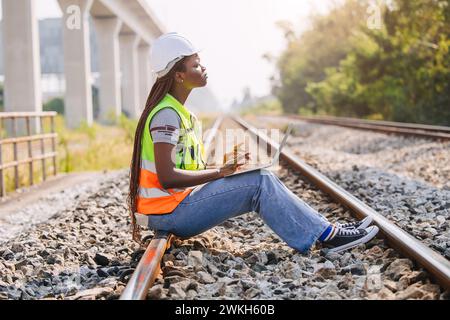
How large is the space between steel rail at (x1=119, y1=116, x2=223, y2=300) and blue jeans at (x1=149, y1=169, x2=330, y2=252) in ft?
0.46

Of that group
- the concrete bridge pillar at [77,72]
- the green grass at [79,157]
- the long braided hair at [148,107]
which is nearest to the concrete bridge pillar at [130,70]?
the concrete bridge pillar at [77,72]

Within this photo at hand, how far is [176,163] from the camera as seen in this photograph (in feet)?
11.9

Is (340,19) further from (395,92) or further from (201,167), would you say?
(201,167)

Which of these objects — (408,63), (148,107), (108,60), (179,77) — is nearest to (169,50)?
(179,77)

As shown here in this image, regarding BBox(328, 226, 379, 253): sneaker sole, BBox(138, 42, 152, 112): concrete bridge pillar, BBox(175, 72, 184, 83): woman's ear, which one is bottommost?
BBox(328, 226, 379, 253): sneaker sole

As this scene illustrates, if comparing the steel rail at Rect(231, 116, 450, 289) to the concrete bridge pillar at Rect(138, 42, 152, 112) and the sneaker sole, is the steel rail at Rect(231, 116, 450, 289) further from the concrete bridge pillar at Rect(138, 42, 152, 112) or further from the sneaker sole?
the concrete bridge pillar at Rect(138, 42, 152, 112)

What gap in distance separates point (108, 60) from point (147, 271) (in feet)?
87.5

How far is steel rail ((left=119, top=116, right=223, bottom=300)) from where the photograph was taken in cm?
292

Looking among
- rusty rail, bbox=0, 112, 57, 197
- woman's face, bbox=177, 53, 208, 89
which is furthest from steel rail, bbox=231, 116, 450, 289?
rusty rail, bbox=0, 112, 57, 197

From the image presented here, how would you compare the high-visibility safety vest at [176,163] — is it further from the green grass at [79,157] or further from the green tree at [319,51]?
the green tree at [319,51]

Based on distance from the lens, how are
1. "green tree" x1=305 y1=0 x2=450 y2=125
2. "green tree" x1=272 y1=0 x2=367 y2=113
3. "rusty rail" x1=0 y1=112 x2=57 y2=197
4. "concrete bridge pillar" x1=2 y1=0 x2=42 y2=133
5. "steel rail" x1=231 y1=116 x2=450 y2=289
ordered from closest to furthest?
"steel rail" x1=231 y1=116 x2=450 y2=289 < "rusty rail" x1=0 y1=112 x2=57 y2=197 < "concrete bridge pillar" x1=2 y1=0 x2=42 y2=133 < "green tree" x1=305 y1=0 x2=450 y2=125 < "green tree" x1=272 y1=0 x2=367 y2=113

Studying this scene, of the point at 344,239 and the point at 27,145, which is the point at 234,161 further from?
the point at 27,145
